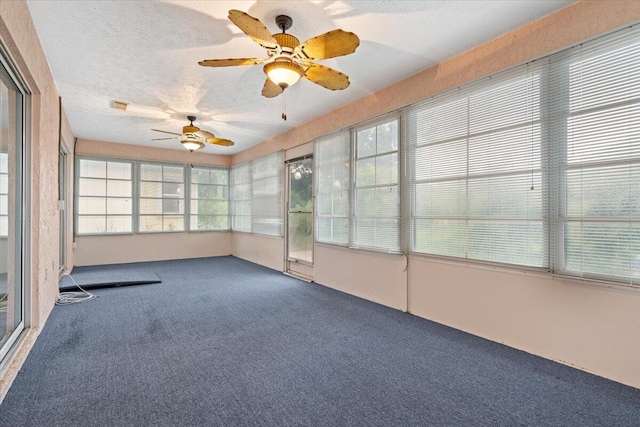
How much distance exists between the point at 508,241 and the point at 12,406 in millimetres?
3789

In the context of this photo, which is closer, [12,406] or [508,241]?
[12,406]

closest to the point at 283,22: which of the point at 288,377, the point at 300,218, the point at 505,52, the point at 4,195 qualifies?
the point at 505,52

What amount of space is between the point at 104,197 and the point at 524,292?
7923 mm

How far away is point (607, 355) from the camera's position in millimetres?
2262

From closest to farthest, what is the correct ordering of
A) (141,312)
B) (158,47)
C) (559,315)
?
(559,315)
(158,47)
(141,312)

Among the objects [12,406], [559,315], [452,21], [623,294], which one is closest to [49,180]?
[12,406]

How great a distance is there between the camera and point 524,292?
2.70 m

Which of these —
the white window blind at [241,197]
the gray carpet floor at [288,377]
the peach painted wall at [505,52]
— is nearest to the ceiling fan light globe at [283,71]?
the peach painted wall at [505,52]

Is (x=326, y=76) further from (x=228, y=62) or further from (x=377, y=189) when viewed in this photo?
(x=377, y=189)

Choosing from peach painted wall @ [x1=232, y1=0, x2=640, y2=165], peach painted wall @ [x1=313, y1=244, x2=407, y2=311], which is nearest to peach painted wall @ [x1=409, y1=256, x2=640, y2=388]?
peach painted wall @ [x1=313, y1=244, x2=407, y2=311]

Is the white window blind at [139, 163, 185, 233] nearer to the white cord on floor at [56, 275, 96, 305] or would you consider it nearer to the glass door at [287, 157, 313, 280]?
the white cord on floor at [56, 275, 96, 305]

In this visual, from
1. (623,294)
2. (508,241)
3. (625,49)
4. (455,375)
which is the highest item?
(625,49)

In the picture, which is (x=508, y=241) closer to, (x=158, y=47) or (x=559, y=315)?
(x=559, y=315)

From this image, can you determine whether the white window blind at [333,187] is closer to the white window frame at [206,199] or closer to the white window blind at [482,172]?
the white window blind at [482,172]
